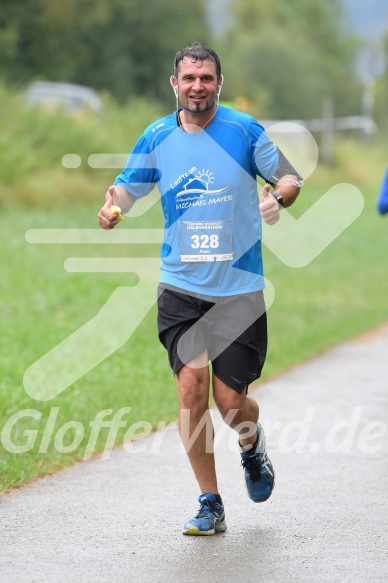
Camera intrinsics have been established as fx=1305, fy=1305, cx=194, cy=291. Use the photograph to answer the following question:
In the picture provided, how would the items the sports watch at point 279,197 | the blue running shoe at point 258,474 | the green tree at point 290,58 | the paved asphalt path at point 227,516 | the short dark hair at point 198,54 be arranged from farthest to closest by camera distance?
the green tree at point 290,58, the blue running shoe at point 258,474, the short dark hair at point 198,54, the sports watch at point 279,197, the paved asphalt path at point 227,516

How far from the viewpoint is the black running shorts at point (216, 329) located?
19.4ft

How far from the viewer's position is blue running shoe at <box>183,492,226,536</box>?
19.2ft

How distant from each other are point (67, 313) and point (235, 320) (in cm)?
769

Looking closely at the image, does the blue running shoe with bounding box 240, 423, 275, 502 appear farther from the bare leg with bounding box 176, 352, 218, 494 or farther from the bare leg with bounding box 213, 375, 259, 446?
the bare leg with bounding box 176, 352, 218, 494

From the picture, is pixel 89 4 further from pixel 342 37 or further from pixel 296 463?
pixel 342 37

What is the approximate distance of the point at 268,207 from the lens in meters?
5.56

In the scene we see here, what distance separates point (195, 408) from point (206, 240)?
767mm

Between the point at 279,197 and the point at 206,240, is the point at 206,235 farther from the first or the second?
the point at 279,197

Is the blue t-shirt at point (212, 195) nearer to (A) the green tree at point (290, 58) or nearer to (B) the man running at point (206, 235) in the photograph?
(B) the man running at point (206, 235)

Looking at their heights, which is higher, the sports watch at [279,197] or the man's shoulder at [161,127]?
the man's shoulder at [161,127]

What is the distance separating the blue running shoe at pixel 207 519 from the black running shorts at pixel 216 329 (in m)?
0.52

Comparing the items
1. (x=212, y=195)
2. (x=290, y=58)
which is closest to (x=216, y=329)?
(x=212, y=195)

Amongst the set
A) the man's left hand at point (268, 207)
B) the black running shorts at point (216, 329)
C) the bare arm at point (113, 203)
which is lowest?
the black running shorts at point (216, 329)

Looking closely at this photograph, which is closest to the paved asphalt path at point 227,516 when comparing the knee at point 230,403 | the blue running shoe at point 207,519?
the blue running shoe at point 207,519
